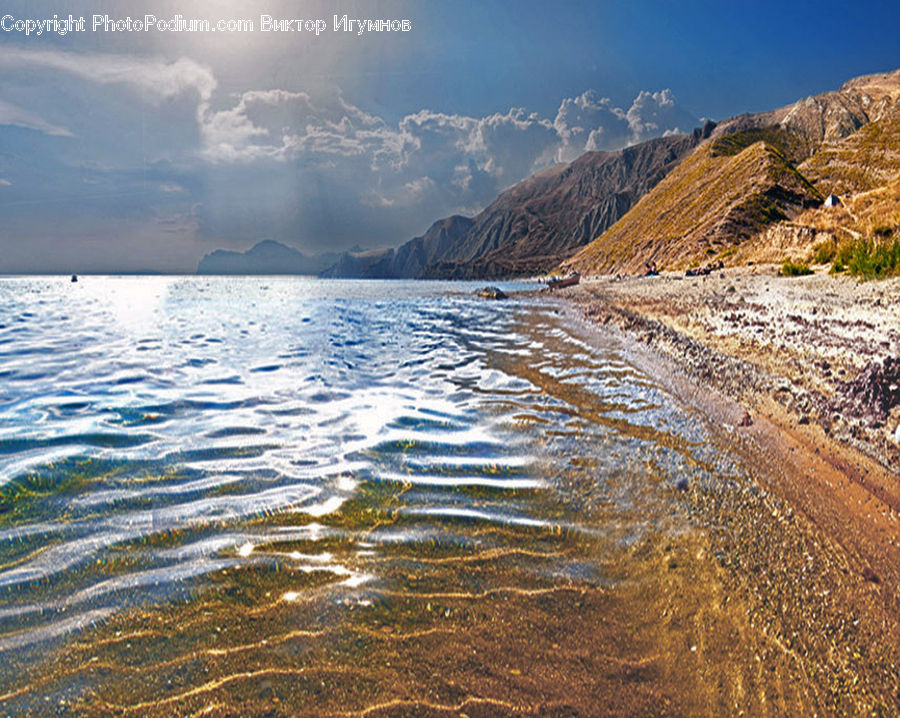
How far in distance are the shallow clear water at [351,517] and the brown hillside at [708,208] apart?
53.6 meters

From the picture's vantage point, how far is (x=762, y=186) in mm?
63625

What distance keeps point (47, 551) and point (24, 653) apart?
1190 mm

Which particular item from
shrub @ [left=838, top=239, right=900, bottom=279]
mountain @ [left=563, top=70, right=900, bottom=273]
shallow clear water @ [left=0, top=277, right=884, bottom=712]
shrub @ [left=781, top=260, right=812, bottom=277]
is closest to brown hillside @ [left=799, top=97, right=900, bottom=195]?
mountain @ [left=563, top=70, right=900, bottom=273]

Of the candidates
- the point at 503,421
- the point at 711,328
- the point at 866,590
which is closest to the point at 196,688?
the point at 866,590

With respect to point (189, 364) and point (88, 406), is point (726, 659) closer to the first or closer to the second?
point (88, 406)

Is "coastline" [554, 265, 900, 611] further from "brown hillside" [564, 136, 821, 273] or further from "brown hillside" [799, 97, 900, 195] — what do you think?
"brown hillside" [799, 97, 900, 195]

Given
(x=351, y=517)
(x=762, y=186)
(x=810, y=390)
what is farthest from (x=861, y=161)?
(x=351, y=517)

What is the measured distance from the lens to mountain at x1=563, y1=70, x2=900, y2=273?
55750mm

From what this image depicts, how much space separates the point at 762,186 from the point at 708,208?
9470mm

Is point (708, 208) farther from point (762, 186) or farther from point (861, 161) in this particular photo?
point (861, 161)

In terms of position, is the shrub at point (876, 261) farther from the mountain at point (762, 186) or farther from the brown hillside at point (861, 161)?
the brown hillside at point (861, 161)

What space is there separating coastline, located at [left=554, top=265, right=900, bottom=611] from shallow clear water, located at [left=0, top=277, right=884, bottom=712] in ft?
2.02

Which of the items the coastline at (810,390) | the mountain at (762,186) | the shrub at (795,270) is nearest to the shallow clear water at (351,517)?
the coastline at (810,390)

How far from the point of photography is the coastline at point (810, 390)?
12.0ft
